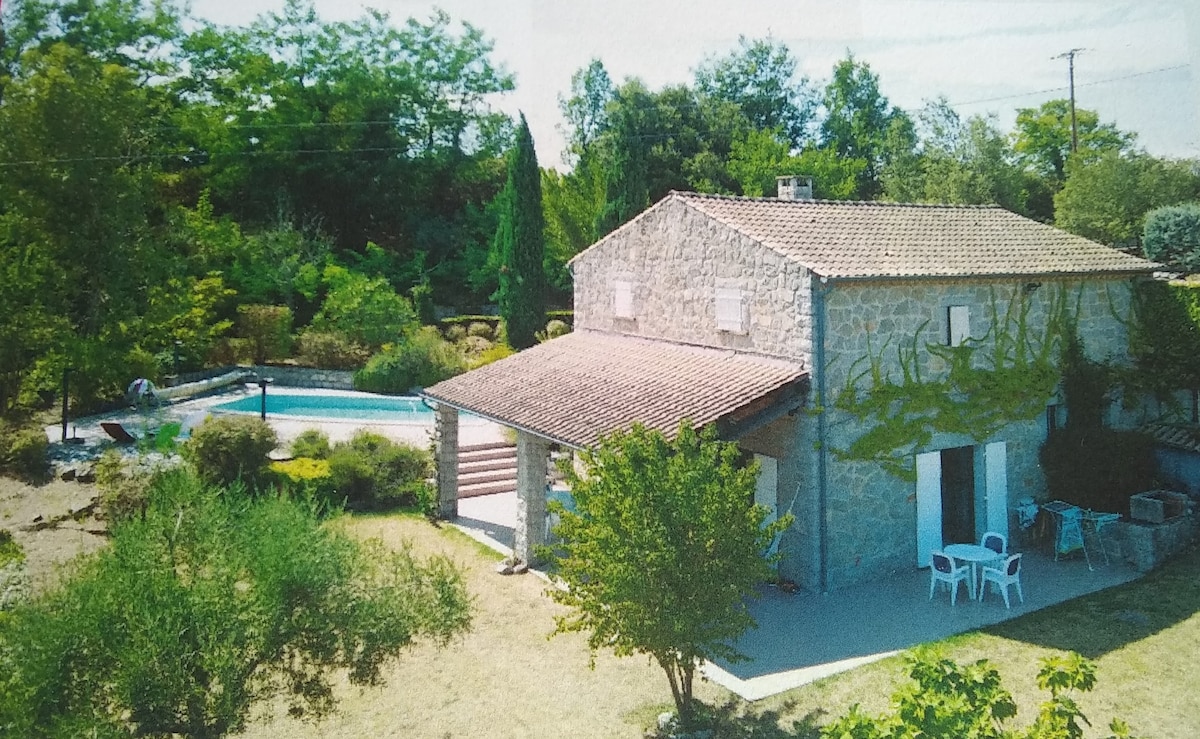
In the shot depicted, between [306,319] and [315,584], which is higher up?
[306,319]

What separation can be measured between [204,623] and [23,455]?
→ 50.2 ft

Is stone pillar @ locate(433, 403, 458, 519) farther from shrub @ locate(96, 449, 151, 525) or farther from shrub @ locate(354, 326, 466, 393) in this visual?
shrub @ locate(354, 326, 466, 393)

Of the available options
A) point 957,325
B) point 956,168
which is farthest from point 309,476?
point 956,168

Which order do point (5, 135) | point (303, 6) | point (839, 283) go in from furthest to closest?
1. point (303, 6)
2. point (5, 135)
3. point (839, 283)

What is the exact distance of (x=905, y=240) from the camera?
16.4 metres

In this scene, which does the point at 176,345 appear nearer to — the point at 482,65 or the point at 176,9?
the point at 176,9

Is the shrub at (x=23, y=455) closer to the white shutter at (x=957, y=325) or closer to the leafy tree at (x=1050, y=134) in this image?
the white shutter at (x=957, y=325)

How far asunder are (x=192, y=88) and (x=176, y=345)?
46.0 ft

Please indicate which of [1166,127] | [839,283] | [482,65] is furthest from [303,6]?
[1166,127]

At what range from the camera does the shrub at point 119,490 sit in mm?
16031

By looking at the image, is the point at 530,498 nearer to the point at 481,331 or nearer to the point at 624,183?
the point at 481,331

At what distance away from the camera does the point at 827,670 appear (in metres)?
11.2

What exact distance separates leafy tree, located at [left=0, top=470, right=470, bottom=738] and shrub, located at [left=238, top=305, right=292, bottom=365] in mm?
25555

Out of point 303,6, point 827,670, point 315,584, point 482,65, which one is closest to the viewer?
point 315,584
